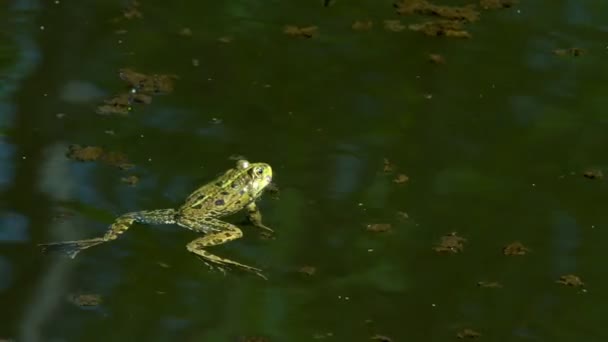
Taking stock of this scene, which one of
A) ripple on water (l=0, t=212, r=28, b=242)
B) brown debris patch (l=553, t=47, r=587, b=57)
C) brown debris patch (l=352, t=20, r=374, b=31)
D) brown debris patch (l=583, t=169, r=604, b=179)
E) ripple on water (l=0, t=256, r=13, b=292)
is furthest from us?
brown debris patch (l=352, t=20, r=374, b=31)

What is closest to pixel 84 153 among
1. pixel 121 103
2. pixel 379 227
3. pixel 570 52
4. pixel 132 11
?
pixel 121 103

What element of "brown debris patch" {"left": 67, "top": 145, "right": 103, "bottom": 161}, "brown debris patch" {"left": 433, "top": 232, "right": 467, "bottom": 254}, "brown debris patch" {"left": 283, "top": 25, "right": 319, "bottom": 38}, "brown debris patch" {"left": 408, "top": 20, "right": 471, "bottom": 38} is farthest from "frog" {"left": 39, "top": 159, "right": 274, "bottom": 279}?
"brown debris patch" {"left": 408, "top": 20, "right": 471, "bottom": 38}

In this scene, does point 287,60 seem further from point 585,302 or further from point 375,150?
point 585,302

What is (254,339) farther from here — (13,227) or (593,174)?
(593,174)

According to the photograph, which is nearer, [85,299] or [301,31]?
[85,299]

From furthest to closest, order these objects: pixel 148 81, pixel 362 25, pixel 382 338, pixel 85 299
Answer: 1. pixel 362 25
2. pixel 148 81
3. pixel 85 299
4. pixel 382 338

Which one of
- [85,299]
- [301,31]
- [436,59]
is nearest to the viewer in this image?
[85,299]

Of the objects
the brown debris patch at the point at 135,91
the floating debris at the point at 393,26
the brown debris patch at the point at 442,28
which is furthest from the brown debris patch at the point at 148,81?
the brown debris patch at the point at 442,28

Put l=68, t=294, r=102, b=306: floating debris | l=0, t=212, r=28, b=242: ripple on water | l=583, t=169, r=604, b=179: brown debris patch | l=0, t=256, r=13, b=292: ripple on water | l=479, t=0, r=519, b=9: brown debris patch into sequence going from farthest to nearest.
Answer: l=479, t=0, r=519, b=9: brown debris patch
l=583, t=169, r=604, b=179: brown debris patch
l=0, t=212, r=28, b=242: ripple on water
l=0, t=256, r=13, b=292: ripple on water
l=68, t=294, r=102, b=306: floating debris

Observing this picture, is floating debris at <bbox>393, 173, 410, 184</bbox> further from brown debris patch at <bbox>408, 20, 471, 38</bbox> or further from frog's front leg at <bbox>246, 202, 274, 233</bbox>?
brown debris patch at <bbox>408, 20, 471, 38</bbox>
